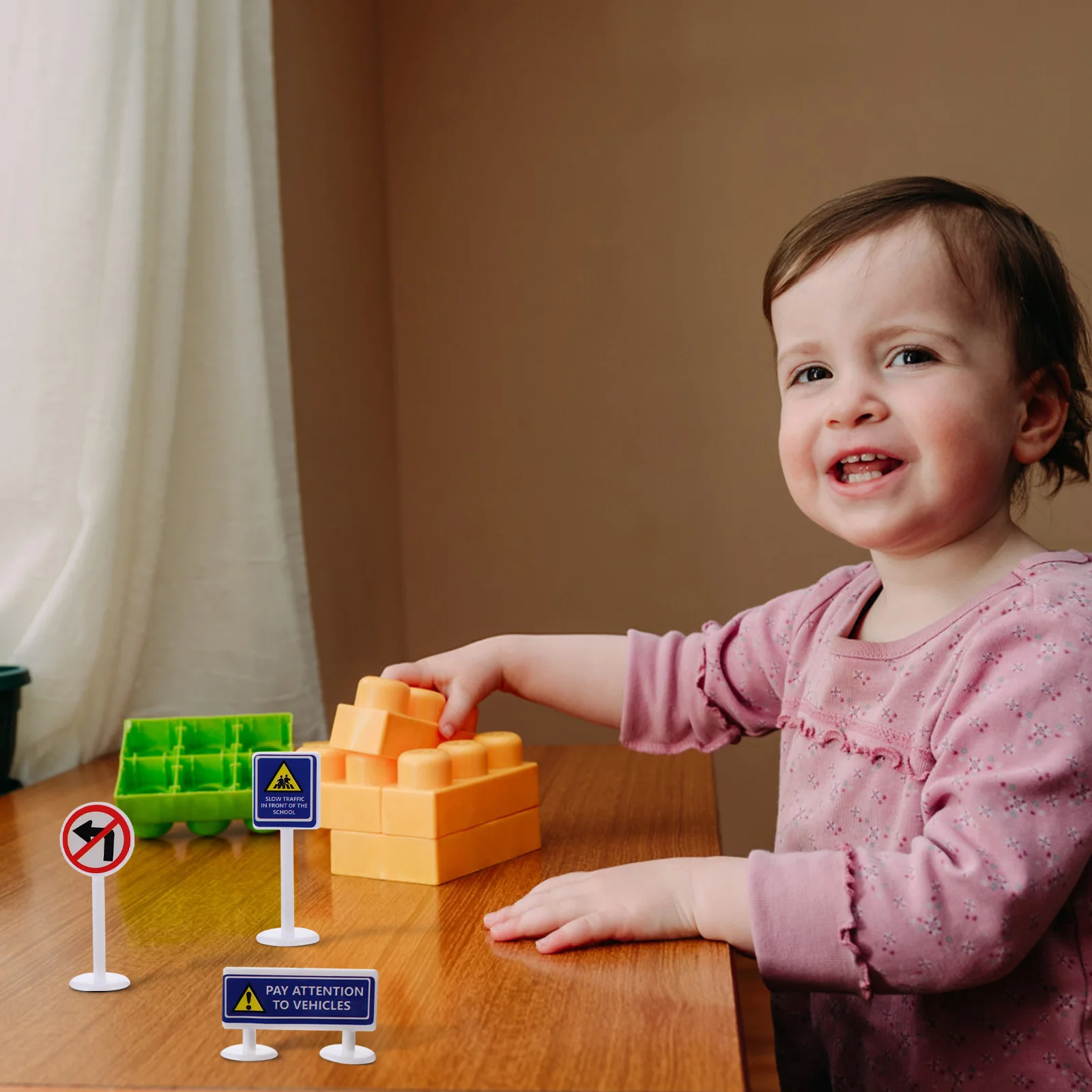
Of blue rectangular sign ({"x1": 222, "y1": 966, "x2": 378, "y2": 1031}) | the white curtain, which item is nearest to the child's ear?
blue rectangular sign ({"x1": 222, "y1": 966, "x2": 378, "y2": 1031})

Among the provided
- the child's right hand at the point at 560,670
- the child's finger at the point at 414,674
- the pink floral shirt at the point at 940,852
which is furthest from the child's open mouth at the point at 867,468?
the child's finger at the point at 414,674

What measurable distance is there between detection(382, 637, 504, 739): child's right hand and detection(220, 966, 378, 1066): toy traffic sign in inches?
17.7

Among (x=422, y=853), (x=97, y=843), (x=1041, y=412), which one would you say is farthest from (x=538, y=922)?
(x=1041, y=412)

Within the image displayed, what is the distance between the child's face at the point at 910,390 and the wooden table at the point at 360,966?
29 cm

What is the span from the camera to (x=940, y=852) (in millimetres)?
676

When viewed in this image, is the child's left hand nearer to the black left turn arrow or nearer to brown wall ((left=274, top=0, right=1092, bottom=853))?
the black left turn arrow

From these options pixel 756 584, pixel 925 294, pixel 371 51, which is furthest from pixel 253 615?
pixel 371 51

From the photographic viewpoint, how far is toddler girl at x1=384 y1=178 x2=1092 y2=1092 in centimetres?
67

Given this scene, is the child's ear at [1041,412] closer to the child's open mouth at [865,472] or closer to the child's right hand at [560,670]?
the child's open mouth at [865,472]

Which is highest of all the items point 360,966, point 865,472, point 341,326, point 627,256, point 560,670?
point 627,256

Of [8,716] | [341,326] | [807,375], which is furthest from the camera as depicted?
[341,326]

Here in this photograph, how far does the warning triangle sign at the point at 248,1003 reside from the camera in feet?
1.77

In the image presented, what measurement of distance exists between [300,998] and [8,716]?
0.80 meters

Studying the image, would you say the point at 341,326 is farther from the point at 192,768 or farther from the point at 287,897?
the point at 287,897
